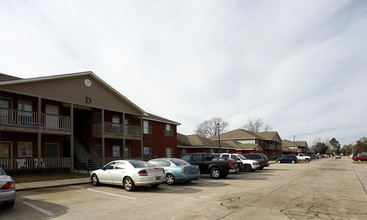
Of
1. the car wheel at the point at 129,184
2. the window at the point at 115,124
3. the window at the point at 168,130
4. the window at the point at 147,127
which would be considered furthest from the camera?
the window at the point at 168,130

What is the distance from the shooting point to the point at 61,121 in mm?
21641

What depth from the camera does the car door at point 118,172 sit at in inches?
511

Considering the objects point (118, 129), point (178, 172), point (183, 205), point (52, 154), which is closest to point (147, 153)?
point (118, 129)

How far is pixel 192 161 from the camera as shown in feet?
63.6

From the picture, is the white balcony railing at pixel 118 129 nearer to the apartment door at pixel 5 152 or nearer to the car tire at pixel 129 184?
the apartment door at pixel 5 152

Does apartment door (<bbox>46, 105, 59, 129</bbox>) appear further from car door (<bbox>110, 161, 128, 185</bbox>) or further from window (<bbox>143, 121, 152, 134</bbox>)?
window (<bbox>143, 121, 152, 134</bbox>)

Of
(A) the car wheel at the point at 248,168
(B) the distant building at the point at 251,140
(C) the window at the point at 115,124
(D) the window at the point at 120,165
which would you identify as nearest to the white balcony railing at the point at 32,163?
(C) the window at the point at 115,124

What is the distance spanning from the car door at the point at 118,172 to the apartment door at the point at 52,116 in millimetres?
9695

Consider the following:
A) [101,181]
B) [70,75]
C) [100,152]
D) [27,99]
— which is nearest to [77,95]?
[70,75]

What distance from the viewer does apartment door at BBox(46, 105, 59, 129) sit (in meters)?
20.8

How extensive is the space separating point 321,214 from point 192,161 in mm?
11863

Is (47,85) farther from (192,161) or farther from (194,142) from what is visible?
(194,142)

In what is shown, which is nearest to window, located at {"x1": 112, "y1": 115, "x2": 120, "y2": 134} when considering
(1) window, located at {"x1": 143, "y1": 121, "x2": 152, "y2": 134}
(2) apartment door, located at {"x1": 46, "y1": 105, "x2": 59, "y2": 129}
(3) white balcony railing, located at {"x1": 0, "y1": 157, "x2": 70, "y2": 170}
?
(1) window, located at {"x1": 143, "y1": 121, "x2": 152, "y2": 134}

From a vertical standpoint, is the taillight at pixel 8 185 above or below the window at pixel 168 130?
below
